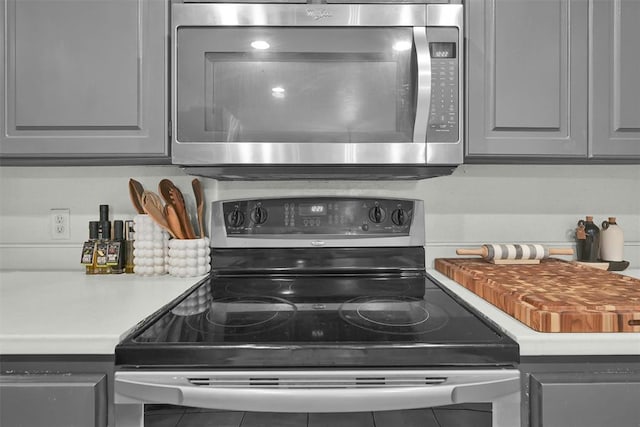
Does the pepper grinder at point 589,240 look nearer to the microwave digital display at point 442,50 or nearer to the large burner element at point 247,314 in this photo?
the microwave digital display at point 442,50

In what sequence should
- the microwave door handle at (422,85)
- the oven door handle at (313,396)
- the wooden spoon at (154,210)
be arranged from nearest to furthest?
1. the oven door handle at (313,396)
2. the microwave door handle at (422,85)
3. the wooden spoon at (154,210)

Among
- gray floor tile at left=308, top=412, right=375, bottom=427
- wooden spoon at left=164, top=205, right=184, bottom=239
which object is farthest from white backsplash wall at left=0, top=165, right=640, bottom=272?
gray floor tile at left=308, top=412, right=375, bottom=427

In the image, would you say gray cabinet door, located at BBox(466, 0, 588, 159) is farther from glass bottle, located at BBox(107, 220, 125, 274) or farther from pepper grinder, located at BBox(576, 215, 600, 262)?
glass bottle, located at BBox(107, 220, 125, 274)

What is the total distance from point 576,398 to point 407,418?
1.07ft

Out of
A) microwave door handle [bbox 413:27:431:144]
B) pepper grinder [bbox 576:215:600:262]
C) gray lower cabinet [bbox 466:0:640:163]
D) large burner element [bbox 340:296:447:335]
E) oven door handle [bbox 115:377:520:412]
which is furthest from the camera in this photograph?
pepper grinder [bbox 576:215:600:262]

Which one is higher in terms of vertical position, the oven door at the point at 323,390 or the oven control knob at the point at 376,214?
the oven control knob at the point at 376,214

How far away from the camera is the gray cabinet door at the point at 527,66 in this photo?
45.8 inches

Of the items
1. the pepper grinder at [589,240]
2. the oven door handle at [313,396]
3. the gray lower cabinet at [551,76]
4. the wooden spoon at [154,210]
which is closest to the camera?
the oven door handle at [313,396]

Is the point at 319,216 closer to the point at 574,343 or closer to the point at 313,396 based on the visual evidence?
the point at 313,396

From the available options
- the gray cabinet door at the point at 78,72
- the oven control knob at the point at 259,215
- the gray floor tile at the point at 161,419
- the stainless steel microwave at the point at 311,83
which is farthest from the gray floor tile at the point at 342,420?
the gray cabinet door at the point at 78,72

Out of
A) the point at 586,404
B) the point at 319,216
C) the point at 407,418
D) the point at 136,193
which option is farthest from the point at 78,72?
the point at 586,404

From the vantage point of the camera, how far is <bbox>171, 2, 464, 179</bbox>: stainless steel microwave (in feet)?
3.61

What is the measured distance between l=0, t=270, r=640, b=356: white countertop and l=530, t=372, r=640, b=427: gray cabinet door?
0.06 m

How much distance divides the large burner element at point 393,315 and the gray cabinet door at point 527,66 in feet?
1.78
